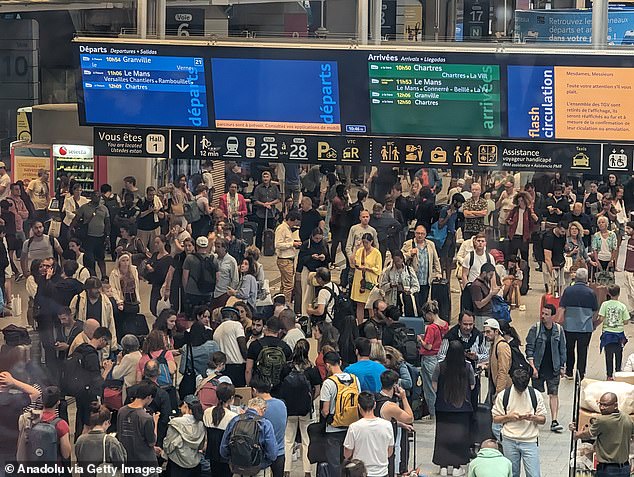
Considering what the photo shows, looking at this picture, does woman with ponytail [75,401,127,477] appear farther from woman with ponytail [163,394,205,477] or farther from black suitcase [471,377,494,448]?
black suitcase [471,377,494,448]

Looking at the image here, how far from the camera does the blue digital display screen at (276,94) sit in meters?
14.6

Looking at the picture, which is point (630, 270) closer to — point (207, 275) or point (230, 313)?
point (207, 275)

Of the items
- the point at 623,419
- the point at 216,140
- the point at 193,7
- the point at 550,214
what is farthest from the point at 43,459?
the point at 550,214

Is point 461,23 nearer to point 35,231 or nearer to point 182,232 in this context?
point 182,232

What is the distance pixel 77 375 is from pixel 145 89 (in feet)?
14.8

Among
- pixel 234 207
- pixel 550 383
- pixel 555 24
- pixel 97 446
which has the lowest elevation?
pixel 550 383

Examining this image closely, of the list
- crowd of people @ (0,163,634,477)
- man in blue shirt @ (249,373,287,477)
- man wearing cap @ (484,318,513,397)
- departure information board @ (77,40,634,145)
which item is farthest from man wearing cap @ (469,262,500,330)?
man in blue shirt @ (249,373,287,477)

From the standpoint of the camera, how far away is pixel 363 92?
572 inches

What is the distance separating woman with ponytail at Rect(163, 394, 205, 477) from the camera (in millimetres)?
10383

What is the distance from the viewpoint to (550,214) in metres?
20.4

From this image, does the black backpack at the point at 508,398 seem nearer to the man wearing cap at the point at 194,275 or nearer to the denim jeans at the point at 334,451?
the denim jeans at the point at 334,451

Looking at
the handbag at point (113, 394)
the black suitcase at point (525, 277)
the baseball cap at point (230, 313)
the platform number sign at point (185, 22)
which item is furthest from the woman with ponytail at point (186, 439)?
the black suitcase at point (525, 277)

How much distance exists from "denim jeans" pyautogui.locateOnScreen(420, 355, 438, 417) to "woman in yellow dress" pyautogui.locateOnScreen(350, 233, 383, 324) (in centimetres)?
315

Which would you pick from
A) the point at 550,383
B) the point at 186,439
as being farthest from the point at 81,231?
the point at 186,439
